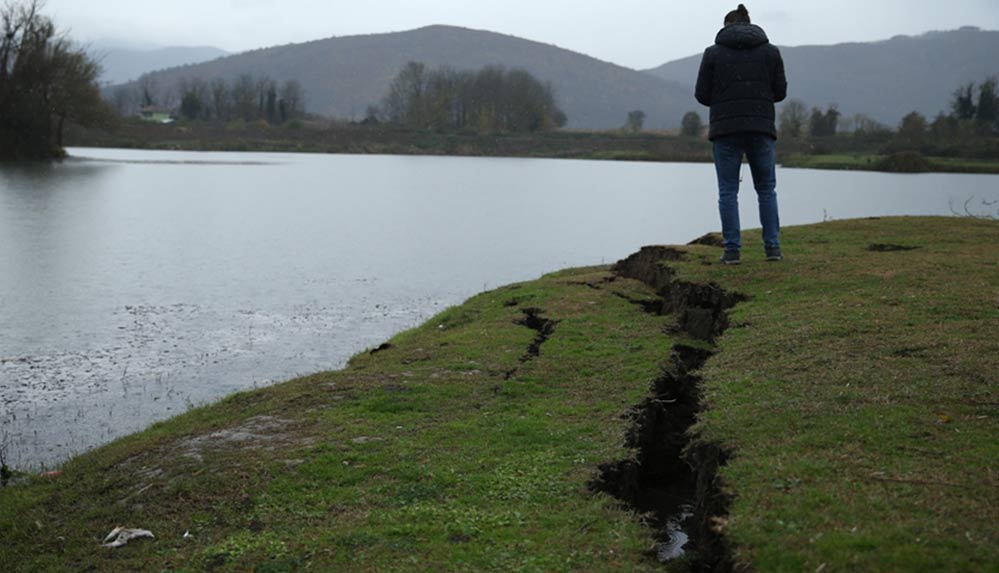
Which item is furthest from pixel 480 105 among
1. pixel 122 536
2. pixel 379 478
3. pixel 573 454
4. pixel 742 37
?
pixel 122 536

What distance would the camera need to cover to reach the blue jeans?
11.4 meters

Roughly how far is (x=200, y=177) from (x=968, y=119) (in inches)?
3300

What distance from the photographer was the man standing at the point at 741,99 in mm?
11195

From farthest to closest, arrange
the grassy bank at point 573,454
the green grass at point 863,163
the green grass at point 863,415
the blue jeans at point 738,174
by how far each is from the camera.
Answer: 1. the green grass at point 863,163
2. the blue jeans at point 738,174
3. the grassy bank at point 573,454
4. the green grass at point 863,415

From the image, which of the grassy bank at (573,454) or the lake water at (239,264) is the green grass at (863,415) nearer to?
the grassy bank at (573,454)

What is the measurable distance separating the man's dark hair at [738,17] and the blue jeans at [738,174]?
147cm

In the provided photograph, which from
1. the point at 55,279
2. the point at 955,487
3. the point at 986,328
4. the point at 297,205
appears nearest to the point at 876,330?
the point at 986,328

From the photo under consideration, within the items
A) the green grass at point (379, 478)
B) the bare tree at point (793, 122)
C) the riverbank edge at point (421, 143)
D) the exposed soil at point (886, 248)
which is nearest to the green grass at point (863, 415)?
the green grass at point (379, 478)

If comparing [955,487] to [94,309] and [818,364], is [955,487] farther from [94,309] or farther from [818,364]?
[94,309]

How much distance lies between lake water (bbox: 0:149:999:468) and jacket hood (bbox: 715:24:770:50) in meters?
6.60

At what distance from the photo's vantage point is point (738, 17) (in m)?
11.6

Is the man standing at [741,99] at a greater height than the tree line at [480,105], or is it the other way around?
the tree line at [480,105]

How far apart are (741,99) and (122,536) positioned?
8603 millimetres

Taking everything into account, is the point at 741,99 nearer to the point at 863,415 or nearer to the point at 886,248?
the point at 886,248
